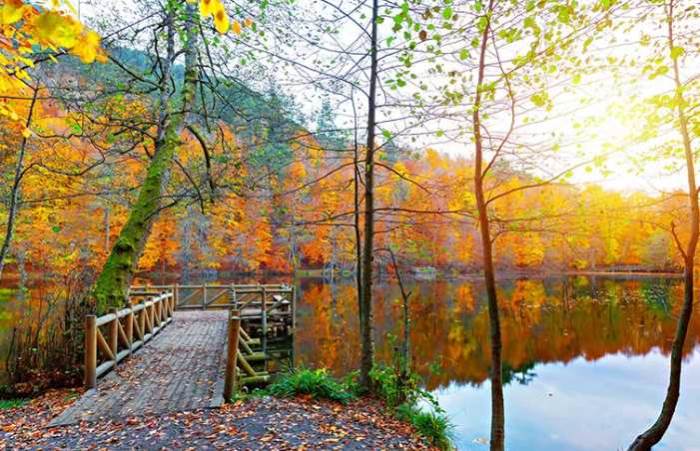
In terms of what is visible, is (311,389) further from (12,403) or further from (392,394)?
(12,403)

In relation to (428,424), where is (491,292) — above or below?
above

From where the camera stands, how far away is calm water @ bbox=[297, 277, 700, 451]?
8.38 metres

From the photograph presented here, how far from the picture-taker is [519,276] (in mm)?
40375

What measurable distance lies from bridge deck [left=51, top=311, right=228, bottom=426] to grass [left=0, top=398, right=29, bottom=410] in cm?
107

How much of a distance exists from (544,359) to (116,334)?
12.1 m

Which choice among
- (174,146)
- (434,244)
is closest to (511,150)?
(434,244)

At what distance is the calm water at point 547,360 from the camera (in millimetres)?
8375

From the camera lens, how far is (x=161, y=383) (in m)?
6.01

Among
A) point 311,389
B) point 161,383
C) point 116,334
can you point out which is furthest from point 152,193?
point 311,389

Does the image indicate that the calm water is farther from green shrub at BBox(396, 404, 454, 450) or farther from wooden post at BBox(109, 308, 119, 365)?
wooden post at BBox(109, 308, 119, 365)

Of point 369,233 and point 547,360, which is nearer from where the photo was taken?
point 369,233

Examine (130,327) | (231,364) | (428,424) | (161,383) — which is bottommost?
(428,424)

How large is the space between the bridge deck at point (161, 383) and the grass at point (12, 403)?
42.2 inches

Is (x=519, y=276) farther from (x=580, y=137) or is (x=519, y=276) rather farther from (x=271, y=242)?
(x=580, y=137)
